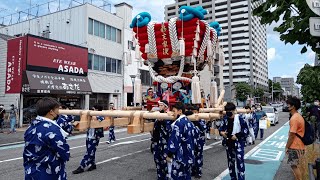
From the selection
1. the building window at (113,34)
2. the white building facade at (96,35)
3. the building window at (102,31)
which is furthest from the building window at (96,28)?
the building window at (113,34)

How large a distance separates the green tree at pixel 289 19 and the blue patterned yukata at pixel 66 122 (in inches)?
181

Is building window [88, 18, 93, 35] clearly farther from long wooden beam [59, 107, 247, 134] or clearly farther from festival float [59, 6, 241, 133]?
long wooden beam [59, 107, 247, 134]

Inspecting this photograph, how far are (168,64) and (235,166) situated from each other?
3.77 meters

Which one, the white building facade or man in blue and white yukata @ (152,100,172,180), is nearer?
man in blue and white yukata @ (152,100,172,180)

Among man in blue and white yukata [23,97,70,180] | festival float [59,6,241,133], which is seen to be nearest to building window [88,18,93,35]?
festival float [59,6,241,133]

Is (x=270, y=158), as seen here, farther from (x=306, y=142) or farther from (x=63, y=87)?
(x=63, y=87)

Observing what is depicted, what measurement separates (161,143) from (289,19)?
400 cm

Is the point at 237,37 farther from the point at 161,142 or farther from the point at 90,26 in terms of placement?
the point at 161,142

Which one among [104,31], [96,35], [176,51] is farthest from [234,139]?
[104,31]

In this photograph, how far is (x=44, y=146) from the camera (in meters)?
3.63

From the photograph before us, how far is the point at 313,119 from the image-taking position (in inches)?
481

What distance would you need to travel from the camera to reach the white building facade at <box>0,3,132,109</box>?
2378cm

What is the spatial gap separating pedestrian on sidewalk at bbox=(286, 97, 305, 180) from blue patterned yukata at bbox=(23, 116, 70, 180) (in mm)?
4363

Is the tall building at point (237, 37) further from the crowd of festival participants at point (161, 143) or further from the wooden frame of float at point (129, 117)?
the wooden frame of float at point (129, 117)
